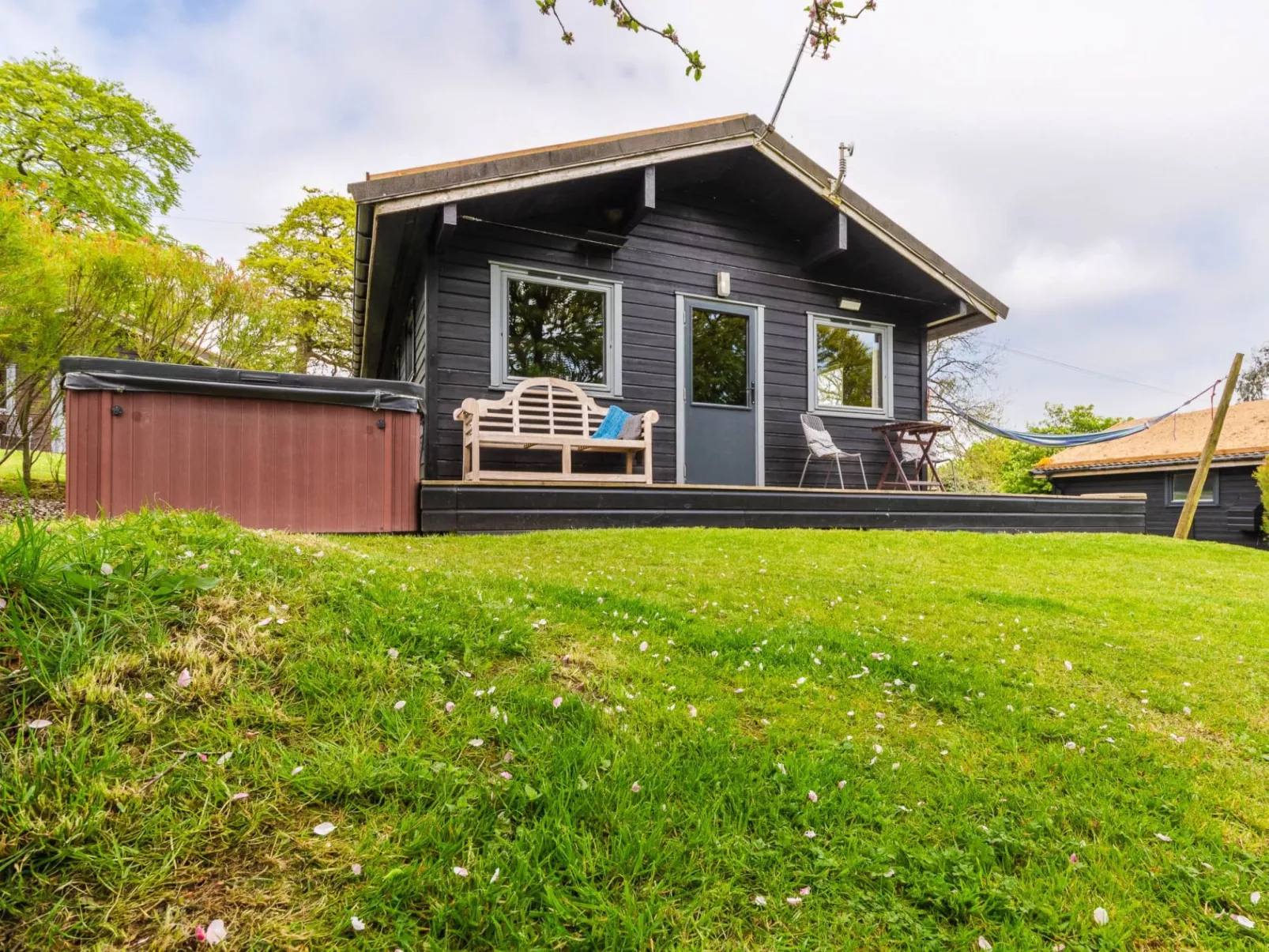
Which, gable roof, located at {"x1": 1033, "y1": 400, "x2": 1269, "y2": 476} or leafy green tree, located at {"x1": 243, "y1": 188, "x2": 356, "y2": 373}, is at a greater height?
leafy green tree, located at {"x1": 243, "y1": 188, "x2": 356, "y2": 373}

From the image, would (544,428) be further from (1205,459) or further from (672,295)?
(1205,459)

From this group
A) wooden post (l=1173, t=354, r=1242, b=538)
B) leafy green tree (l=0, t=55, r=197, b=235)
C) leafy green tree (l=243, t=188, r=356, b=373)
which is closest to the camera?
wooden post (l=1173, t=354, r=1242, b=538)

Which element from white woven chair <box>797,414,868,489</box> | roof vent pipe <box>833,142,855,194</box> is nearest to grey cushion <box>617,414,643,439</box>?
white woven chair <box>797,414,868,489</box>

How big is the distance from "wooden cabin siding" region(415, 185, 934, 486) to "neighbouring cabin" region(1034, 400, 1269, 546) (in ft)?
28.1

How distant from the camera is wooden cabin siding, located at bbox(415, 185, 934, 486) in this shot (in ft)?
22.0

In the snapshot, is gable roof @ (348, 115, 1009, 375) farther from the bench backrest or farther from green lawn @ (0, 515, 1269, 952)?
green lawn @ (0, 515, 1269, 952)

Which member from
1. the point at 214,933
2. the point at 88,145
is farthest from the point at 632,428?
the point at 88,145

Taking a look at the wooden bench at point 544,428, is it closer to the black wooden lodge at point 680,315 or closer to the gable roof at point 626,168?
the black wooden lodge at point 680,315

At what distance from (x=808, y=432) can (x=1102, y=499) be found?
4396mm

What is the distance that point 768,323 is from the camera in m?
8.34

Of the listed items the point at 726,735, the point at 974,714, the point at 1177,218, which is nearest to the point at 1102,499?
the point at 974,714

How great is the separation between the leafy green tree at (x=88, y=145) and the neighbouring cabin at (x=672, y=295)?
1235cm

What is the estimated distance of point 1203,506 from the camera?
15.2 meters

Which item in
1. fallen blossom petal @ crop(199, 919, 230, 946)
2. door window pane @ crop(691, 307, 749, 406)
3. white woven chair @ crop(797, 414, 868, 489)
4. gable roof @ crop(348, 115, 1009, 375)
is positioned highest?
gable roof @ crop(348, 115, 1009, 375)
